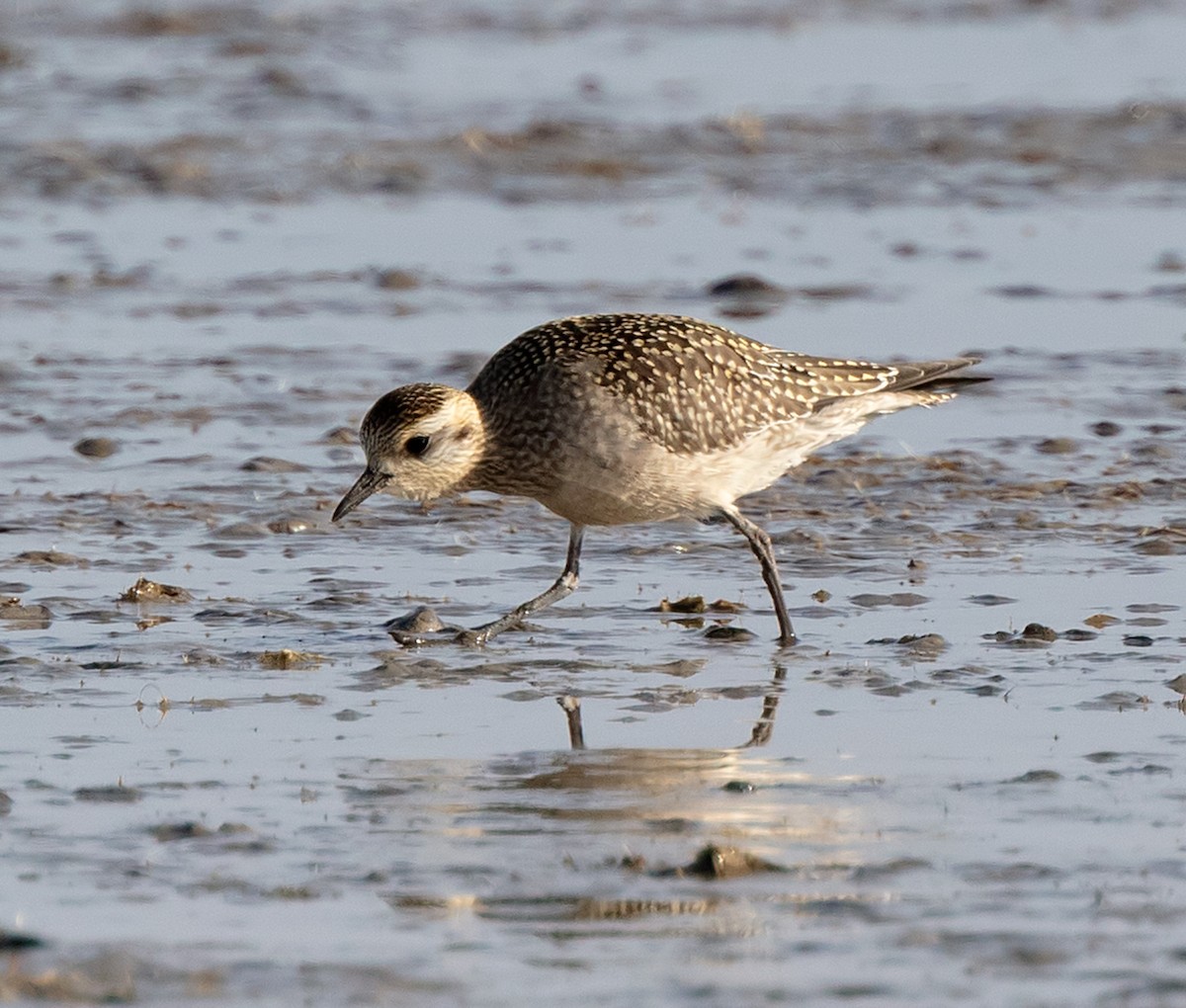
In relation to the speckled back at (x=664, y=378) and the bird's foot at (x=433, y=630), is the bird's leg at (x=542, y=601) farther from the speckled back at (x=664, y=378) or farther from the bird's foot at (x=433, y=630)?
the speckled back at (x=664, y=378)

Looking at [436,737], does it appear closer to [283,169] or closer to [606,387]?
[606,387]

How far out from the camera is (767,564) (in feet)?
33.4

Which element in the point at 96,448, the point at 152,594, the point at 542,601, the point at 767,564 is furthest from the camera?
the point at 96,448

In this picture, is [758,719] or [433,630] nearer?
[758,719]

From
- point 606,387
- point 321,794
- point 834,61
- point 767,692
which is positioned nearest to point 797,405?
point 606,387

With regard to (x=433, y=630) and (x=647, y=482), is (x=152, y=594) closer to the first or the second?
(x=433, y=630)

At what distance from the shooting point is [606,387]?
1009 cm

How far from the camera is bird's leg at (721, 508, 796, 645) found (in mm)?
9938

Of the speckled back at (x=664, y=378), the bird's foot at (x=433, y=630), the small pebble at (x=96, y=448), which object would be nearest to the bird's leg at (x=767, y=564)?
the speckled back at (x=664, y=378)

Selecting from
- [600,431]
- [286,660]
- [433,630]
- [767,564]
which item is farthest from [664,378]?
[286,660]

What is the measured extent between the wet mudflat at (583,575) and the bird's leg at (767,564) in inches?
5.2

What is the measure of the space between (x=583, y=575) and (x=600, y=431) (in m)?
1.13

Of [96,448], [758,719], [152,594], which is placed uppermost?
[758,719]

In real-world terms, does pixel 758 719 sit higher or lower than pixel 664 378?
lower
